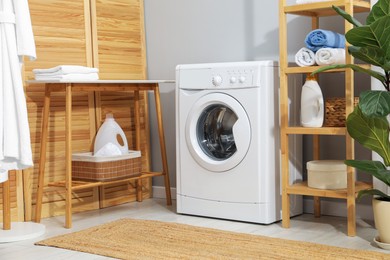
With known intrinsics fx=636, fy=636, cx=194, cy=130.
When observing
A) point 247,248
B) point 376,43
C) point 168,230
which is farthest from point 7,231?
point 376,43

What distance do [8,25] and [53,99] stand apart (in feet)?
2.58

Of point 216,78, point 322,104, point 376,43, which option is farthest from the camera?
point 216,78

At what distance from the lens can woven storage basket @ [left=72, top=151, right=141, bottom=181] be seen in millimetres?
3541

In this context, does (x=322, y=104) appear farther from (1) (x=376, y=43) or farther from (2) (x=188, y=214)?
(2) (x=188, y=214)

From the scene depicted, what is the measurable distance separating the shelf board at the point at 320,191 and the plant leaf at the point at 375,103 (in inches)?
22.0

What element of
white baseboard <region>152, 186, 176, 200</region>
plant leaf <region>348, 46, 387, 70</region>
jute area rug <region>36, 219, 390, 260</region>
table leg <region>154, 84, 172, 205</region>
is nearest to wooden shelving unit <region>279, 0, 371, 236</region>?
plant leaf <region>348, 46, 387, 70</region>

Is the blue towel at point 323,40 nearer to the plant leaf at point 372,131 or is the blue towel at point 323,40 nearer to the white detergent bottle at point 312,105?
the white detergent bottle at point 312,105

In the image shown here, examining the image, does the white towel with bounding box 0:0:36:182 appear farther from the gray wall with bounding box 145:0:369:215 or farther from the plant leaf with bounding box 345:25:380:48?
the plant leaf with bounding box 345:25:380:48

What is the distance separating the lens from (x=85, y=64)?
386cm

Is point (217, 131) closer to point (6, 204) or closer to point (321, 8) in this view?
point (321, 8)

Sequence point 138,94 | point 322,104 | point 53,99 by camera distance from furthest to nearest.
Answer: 1. point 138,94
2. point 53,99
3. point 322,104

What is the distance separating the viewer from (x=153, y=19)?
4301 mm

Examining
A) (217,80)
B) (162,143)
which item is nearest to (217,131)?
(217,80)

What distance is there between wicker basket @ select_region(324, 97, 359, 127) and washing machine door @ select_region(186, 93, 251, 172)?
1.50 feet
